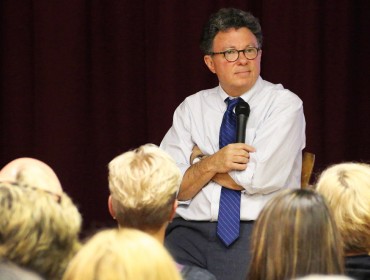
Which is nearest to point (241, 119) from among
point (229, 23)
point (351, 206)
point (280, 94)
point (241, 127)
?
point (241, 127)

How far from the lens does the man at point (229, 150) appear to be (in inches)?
149

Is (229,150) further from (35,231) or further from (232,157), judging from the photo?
(35,231)

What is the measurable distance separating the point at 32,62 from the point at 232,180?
172 centimetres

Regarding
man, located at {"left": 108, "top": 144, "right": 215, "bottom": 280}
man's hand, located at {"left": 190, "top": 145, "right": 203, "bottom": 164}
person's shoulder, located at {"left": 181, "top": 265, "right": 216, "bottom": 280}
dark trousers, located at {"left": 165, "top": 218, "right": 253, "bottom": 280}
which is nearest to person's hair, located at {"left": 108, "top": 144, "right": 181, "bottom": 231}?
man, located at {"left": 108, "top": 144, "right": 215, "bottom": 280}

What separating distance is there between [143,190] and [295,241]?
1.80 ft

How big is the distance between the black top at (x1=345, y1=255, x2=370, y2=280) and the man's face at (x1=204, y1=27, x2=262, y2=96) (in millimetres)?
1448

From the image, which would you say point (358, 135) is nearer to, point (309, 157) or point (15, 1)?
point (309, 157)

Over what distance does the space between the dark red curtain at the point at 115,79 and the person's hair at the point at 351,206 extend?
2.10 m

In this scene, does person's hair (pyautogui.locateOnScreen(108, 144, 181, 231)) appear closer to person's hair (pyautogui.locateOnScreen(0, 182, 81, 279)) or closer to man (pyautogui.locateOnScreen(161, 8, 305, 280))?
person's hair (pyautogui.locateOnScreen(0, 182, 81, 279))

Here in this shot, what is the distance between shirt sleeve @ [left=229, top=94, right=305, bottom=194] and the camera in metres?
3.76

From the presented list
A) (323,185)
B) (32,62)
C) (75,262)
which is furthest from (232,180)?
(75,262)

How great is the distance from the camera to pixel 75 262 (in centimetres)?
183

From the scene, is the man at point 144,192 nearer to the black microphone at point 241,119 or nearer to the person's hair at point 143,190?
the person's hair at point 143,190

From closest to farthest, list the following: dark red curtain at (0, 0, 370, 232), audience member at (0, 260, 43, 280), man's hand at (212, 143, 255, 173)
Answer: audience member at (0, 260, 43, 280), man's hand at (212, 143, 255, 173), dark red curtain at (0, 0, 370, 232)
